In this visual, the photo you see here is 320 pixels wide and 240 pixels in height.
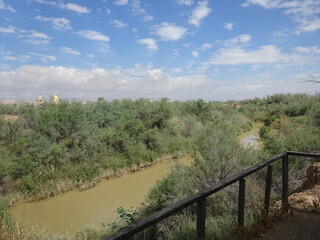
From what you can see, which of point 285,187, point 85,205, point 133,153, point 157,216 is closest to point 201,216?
point 157,216

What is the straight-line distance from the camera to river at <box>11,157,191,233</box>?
12.2 meters

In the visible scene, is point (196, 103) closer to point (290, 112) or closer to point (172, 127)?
point (172, 127)

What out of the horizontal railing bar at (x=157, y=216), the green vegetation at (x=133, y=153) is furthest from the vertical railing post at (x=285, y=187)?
the horizontal railing bar at (x=157, y=216)

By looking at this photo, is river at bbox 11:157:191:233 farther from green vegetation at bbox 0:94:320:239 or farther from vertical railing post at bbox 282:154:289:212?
vertical railing post at bbox 282:154:289:212

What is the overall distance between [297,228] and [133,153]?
17.0m

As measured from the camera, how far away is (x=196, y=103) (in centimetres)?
3853

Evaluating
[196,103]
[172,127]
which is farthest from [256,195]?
[196,103]

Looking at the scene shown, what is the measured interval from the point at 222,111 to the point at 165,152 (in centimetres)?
2327

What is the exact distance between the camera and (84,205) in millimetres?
14023

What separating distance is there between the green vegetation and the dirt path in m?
0.33

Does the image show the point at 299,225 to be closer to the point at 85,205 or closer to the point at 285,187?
the point at 285,187

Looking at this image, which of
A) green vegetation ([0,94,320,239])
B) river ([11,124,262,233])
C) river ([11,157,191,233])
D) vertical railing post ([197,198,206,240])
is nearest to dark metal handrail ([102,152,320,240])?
vertical railing post ([197,198,206,240])

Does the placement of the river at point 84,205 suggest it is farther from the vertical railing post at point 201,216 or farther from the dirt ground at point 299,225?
the vertical railing post at point 201,216

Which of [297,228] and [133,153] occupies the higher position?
[297,228]
